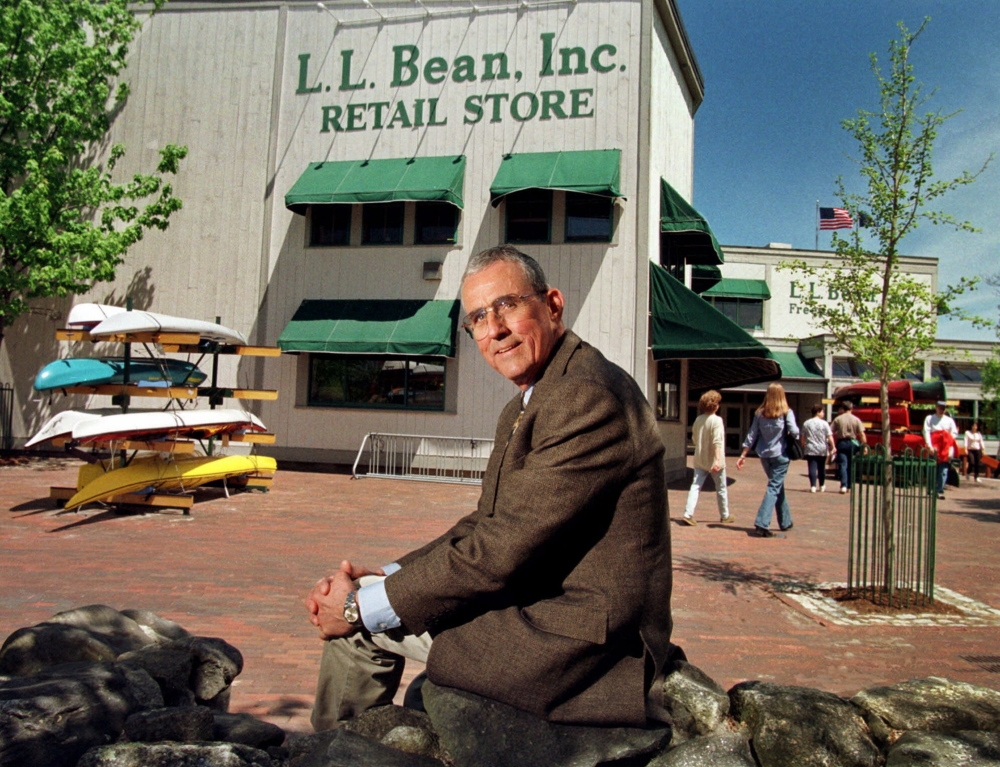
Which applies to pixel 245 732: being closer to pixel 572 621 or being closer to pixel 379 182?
pixel 572 621

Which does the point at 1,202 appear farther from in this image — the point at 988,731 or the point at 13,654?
the point at 988,731

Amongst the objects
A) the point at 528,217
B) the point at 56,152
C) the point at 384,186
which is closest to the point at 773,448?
the point at 528,217

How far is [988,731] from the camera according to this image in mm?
2672

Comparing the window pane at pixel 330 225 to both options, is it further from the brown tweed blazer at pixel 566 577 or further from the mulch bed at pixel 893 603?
the brown tweed blazer at pixel 566 577

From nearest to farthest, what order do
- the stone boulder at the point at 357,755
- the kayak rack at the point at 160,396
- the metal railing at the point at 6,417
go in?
1. the stone boulder at the point at 357,755
2. the kayak rack at the point at 160,396
3. the metal railing at the point at 6,417

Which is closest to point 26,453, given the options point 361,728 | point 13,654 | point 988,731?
point 13,654

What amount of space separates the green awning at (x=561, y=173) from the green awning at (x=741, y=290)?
18.2 m

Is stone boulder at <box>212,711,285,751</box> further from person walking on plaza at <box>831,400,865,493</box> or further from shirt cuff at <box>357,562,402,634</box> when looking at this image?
person walking on plaza at <box>831,400,865,493</box>

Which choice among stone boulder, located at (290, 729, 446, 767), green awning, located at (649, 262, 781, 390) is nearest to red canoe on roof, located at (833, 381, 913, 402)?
green awning, located at (649, 262, 781, 390)

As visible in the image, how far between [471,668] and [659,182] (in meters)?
15.3

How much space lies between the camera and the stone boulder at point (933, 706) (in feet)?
8.89

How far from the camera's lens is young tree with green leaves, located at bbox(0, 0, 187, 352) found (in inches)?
535

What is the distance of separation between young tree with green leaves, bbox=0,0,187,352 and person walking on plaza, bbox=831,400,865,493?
14873mm

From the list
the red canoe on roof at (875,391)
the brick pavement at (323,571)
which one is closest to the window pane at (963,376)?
the red canoe on roof at (875,391)
